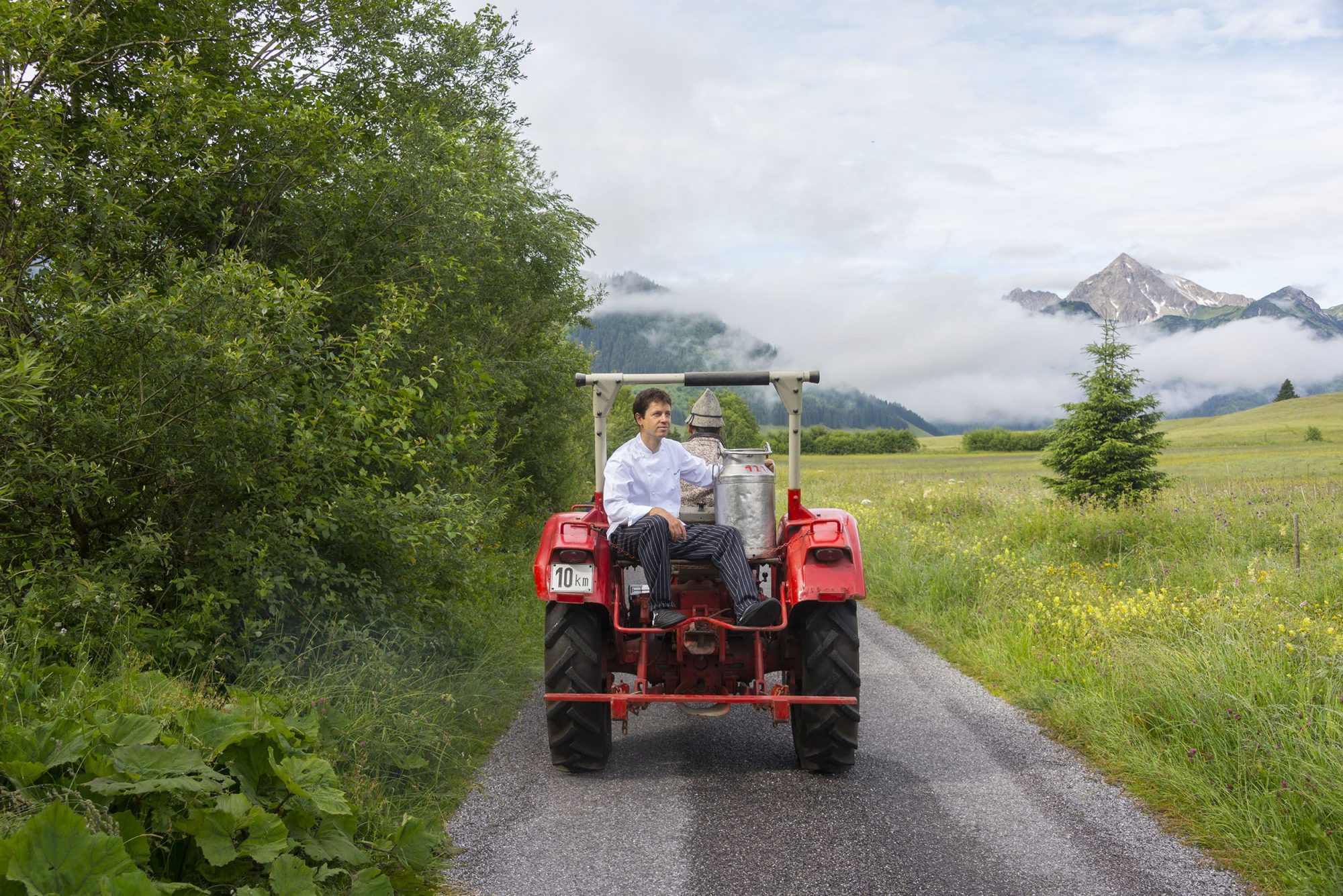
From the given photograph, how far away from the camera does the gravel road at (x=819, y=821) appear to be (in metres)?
3.56

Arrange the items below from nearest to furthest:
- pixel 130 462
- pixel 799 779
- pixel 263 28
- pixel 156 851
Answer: pixel 156 851 < pixel 130 462 < pixel 799 779 < pixel 263 28

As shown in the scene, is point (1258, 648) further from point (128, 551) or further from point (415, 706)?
point (128, 551)

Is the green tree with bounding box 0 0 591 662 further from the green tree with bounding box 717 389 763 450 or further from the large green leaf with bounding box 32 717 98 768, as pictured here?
the green tree with bounding box 717 389 763 450

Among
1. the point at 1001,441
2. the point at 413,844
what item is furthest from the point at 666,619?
the point at 1001,441

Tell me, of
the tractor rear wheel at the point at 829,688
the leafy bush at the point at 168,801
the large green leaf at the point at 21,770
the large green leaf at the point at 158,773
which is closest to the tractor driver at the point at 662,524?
the tractor rear wheel at the point at 829,688

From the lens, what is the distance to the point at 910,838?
156 inches

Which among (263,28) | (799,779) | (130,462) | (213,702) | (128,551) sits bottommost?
(799,779)

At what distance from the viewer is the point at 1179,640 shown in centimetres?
566

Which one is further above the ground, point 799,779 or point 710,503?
point 710,503

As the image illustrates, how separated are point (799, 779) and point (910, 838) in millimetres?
933

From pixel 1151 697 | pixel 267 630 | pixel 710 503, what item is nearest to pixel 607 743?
pixel 710 503

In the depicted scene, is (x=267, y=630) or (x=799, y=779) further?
(x=267, y=630)

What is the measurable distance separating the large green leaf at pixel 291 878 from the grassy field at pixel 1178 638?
335 centimetres

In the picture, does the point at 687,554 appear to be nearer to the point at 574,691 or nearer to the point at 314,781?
the point at 574,691
